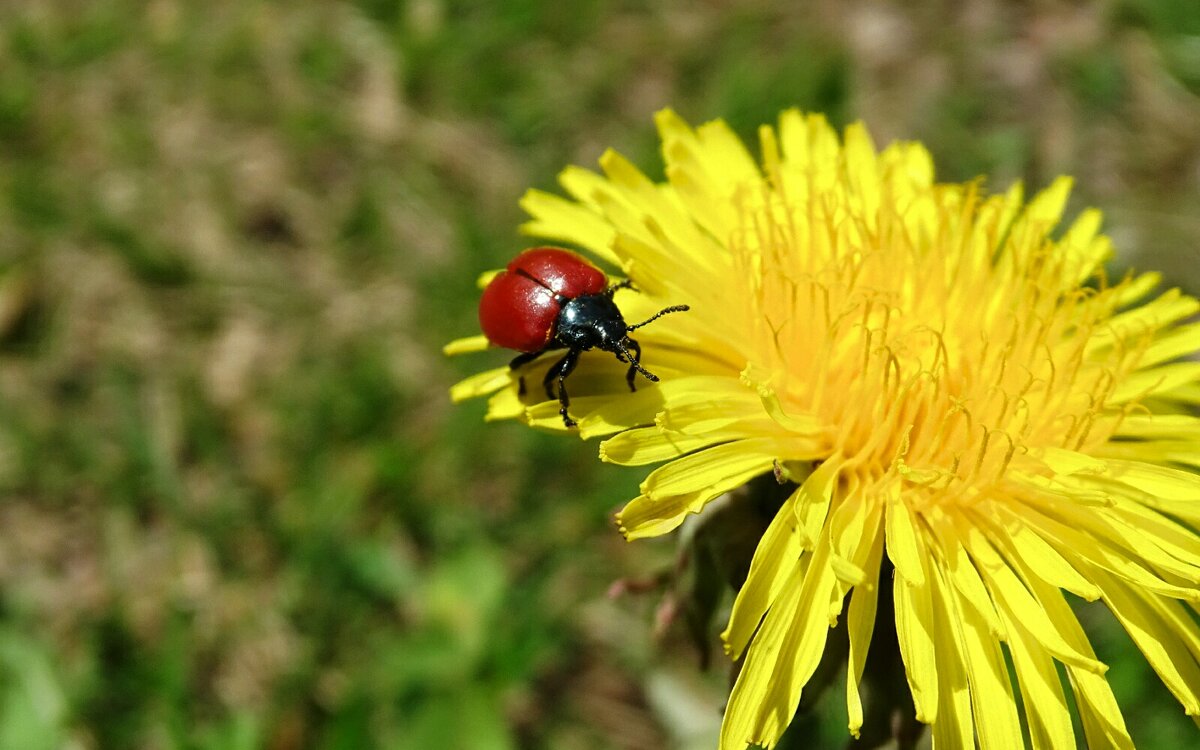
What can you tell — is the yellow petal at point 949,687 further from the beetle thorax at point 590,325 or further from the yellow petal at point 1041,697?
the beetle thorax at point 590,325

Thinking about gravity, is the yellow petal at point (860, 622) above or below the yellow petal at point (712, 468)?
below

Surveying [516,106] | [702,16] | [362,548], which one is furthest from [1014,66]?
[362,548]

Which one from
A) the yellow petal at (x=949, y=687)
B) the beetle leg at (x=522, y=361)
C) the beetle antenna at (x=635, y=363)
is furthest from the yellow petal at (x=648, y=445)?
the yellow petal at (x=949, y=687)

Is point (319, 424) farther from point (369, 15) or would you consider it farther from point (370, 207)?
point (369, 15)

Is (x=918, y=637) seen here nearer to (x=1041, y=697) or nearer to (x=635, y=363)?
(x=1041, y=697)

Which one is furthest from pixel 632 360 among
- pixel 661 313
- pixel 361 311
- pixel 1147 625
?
pixel 361 311
